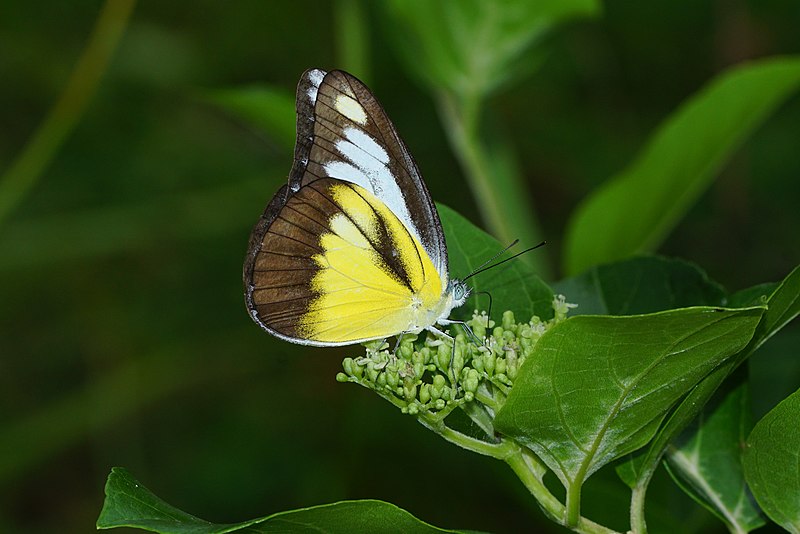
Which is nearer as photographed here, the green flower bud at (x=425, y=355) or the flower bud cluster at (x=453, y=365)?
the flower bud cluster at (x=453, y=365)

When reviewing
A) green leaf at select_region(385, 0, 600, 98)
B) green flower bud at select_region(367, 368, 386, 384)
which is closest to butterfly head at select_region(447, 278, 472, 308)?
green flower bud at select_region(367, 368, 386, 384)

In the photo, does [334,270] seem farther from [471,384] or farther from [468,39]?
[468,39]

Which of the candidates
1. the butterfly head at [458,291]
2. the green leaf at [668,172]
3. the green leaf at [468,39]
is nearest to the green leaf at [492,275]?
the butterfly head at [458,291]

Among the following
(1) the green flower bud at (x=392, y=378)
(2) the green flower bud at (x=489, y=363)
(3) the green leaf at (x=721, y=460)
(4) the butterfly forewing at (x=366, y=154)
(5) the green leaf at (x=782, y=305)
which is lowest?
(3) the green leaf at (x=721, y=460)

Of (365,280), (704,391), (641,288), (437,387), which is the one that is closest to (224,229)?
(365,280)

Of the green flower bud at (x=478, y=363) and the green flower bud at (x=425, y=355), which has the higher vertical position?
the green flower bud at (x=425, y=355)

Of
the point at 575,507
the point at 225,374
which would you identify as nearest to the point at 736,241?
the point at 225,374

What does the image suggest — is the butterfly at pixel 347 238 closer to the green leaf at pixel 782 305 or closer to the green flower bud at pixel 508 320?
the green flower bud at pixel 508 320
